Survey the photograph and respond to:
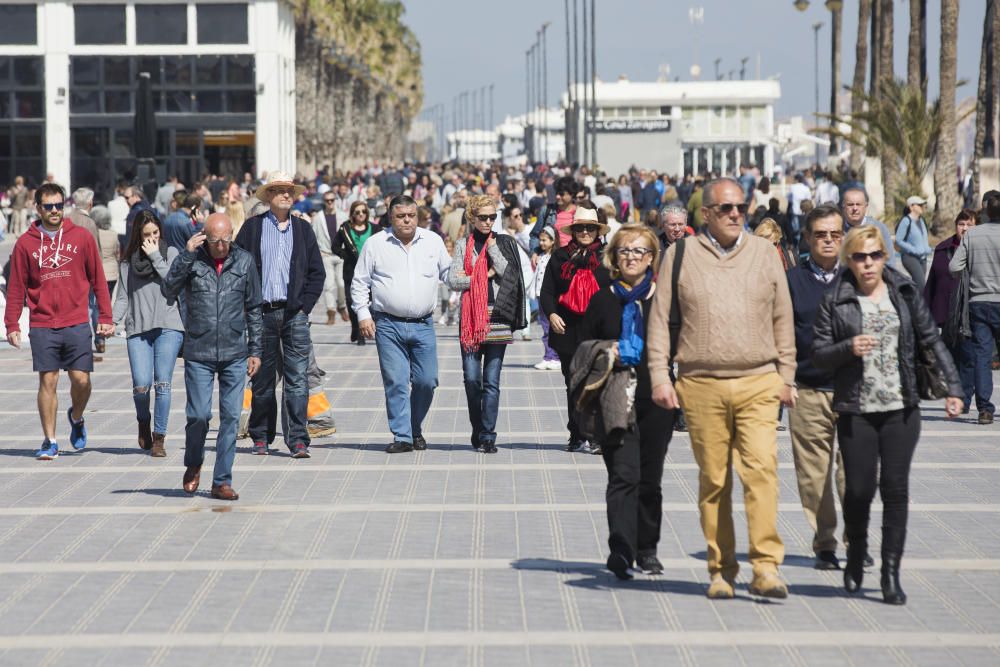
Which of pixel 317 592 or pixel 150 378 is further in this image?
pixel 150 378

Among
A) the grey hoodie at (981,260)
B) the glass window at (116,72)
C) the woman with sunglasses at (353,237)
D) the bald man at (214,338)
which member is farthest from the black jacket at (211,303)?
the glass window at (116,72)

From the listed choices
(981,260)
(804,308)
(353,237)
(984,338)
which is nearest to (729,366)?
(804,308)

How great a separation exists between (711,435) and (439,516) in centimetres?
247

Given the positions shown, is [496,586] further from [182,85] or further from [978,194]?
[182,85]

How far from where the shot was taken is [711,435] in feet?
23.7

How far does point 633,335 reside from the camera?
7758 mm

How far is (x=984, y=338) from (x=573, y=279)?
162 inches

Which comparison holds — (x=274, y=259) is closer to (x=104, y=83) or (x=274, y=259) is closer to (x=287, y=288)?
(x=287, y=288)

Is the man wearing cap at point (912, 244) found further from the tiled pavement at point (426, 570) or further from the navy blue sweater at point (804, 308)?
the navy blue sweater at point (804, 308)

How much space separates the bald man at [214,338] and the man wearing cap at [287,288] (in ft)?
4.53

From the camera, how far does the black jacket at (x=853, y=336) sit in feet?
23.8

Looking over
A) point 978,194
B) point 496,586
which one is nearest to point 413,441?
point 496,586

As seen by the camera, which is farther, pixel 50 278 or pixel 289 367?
pixel 289 367

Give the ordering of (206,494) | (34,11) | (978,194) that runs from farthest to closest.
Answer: (34,11) → (978,194) → (206,494)
